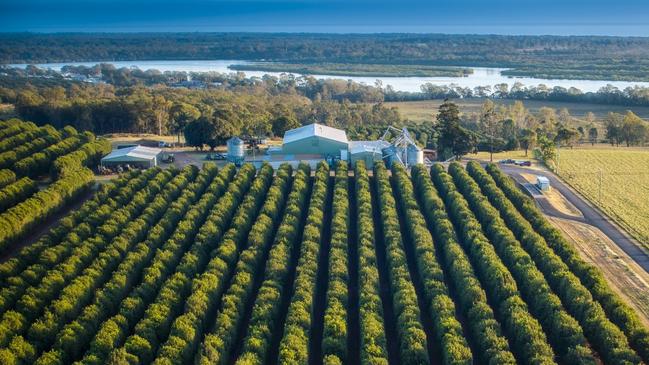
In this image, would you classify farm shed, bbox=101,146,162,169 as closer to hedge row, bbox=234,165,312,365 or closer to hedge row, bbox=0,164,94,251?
hedge row, bbox=0,164,94,251

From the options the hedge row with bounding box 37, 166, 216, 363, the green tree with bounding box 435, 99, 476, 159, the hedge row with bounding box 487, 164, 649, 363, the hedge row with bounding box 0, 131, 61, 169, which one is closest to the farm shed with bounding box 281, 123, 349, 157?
the green tree with bounding box 435, 99, 476, 159

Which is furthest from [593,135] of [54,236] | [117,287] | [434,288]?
[117,287]

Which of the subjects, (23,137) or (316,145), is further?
(23,137)

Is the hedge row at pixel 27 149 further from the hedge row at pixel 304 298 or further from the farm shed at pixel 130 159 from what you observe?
the hedge row at pixel 304 298

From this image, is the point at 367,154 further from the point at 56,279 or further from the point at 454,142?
the point at 56,279

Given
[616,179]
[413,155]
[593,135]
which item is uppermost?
[413,155]

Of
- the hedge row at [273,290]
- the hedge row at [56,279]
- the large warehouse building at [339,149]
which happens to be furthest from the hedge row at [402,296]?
the hedge row at [56,279]
